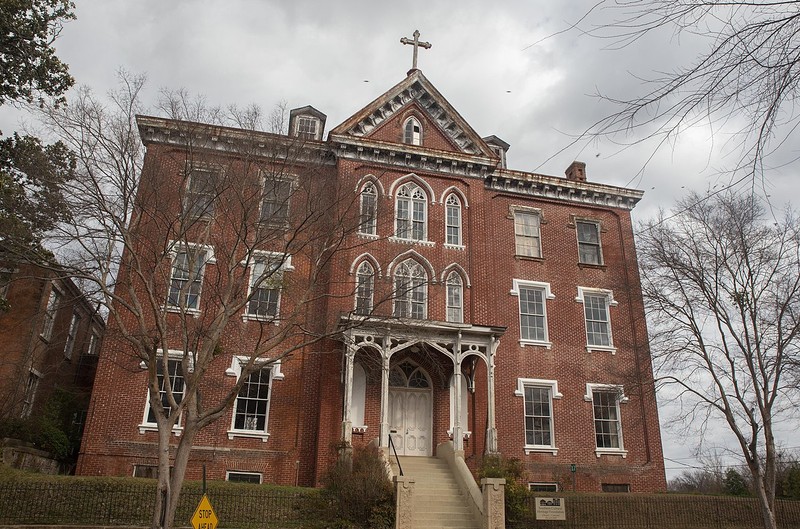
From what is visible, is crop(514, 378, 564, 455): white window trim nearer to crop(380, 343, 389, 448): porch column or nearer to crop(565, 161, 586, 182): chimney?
crop(380, 343, 389, 448): porch column

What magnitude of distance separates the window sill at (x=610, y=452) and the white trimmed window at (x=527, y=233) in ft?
26.3

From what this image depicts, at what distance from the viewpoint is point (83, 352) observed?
29750mm

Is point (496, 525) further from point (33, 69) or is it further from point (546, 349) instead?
point (33, 69)

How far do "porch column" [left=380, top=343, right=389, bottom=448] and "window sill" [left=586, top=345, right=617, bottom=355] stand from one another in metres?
9.24

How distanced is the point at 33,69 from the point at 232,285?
24.0 ft

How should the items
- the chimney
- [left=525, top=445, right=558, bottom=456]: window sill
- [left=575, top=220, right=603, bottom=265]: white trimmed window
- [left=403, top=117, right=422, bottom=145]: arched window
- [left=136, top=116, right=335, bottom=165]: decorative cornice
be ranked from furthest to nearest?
the chimney → [left=575, top=220, right=603, bottom=265]: white trimmed window → [left=403, top=117, right=422, bottom=145]: arched window → [left=525, top=445, right=558, bottom=456]: window sill → [left=136, top=116, right=335, bottom=165]: decorative cornice

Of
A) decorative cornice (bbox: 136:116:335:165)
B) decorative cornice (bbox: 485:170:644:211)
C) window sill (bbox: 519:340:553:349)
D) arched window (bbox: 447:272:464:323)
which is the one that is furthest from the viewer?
decorative cornice (bbox: 485:170:644:211)

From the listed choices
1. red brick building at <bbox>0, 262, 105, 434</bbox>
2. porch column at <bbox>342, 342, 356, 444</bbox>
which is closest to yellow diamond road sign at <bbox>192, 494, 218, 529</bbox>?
porch column at <bbox>342, 342, 356, 444</bbox>

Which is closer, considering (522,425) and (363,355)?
(363,355)

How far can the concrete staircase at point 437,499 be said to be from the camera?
1689cm

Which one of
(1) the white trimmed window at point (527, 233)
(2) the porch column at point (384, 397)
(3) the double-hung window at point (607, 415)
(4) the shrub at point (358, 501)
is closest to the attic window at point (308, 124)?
(1) the white trimmed window at point (527, 233)

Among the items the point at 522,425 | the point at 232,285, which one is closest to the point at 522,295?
the point at 522,425

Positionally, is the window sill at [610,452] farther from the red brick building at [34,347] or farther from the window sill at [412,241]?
the red brick building at [34,347]

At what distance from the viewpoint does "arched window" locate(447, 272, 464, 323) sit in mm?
23375
